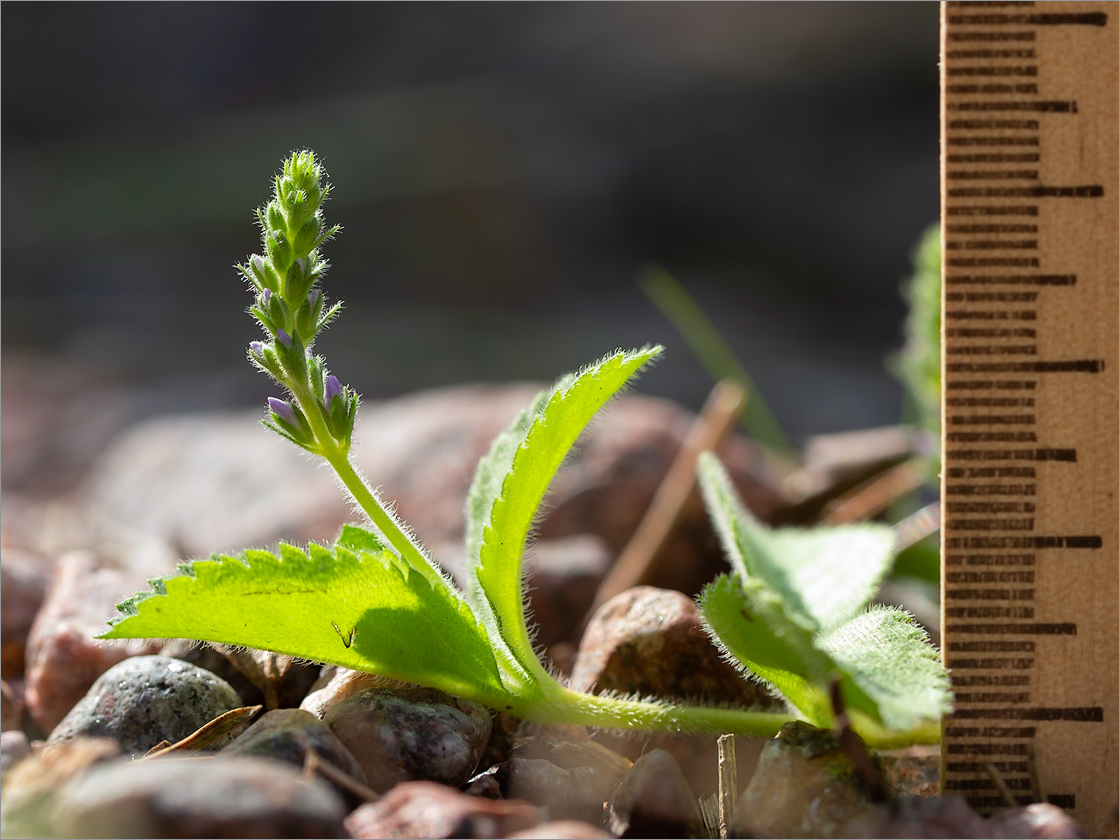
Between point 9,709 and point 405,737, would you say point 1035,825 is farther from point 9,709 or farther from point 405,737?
point 9,709

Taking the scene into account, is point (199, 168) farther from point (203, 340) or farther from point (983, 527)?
point (983, 527)

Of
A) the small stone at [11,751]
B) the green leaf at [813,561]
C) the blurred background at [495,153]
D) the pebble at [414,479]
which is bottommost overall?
the small stone at [11,751]

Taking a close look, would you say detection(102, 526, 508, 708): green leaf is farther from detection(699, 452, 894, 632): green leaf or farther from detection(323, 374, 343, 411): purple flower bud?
detection(699, 452, 894, 632): green leaf

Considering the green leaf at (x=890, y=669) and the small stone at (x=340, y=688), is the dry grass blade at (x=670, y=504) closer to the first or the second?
the small stone at (x=340, y=688)

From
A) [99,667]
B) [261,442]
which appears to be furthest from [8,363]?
[99,667]

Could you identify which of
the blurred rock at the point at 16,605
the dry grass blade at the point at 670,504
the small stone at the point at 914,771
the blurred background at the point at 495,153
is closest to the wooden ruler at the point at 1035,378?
the small stone at the point at 914,771

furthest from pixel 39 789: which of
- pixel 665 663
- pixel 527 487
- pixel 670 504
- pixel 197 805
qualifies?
pixel 670 504
